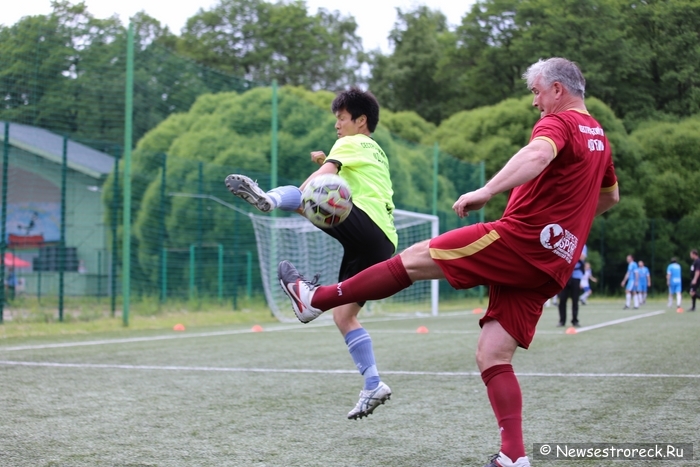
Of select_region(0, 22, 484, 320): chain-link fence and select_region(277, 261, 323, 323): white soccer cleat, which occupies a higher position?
select_region(0, 22, 484, 320): chain-link fence

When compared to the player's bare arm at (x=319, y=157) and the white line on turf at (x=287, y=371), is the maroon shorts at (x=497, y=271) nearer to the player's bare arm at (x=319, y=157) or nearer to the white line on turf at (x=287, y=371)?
the player's bare arm at (x=319, y=157)

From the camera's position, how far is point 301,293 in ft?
14.7

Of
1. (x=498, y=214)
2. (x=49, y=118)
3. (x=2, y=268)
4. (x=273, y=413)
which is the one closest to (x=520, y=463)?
(x=273, y=413)

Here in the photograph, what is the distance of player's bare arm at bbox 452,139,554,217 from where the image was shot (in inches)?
141

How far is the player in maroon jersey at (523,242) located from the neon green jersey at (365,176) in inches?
47.1

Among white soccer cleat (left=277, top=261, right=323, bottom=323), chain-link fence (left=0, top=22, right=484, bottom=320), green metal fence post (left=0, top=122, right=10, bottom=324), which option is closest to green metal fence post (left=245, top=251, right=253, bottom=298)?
chain-link fence (left=0, top=22, right=484, bottom=320)

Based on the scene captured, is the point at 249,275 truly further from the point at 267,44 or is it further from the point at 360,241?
the point at 267,44

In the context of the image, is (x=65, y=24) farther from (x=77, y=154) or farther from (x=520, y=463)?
(x=520, y=463)

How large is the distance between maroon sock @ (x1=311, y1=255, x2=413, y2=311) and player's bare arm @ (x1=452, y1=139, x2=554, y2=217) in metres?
0.51

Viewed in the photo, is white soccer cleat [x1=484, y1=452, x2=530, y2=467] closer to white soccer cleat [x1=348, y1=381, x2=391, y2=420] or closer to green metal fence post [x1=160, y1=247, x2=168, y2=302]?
white soccer cleat [x1=348, y1=381, x2=391, y2=420]

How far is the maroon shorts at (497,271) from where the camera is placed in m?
3.80

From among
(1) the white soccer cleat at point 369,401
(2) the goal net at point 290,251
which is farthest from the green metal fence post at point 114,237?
(1) the white soccer cleat at point 369,401

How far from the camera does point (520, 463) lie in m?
3.71

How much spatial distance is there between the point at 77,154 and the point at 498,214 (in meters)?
19.3
